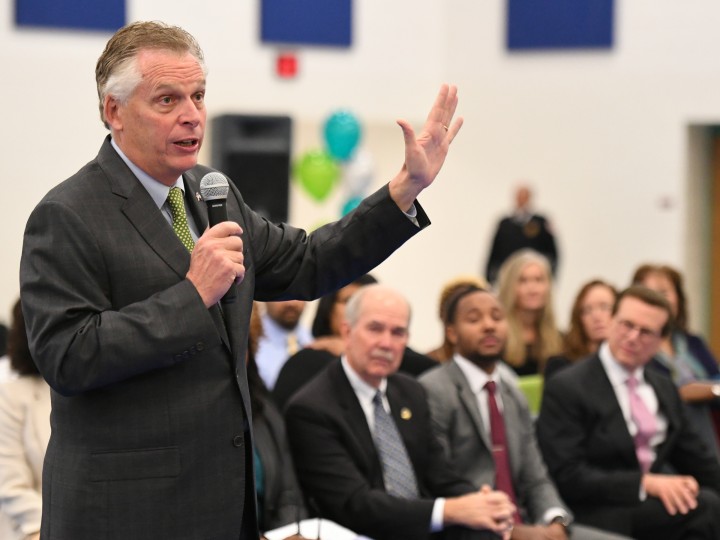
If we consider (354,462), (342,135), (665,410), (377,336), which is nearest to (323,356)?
(377,336)

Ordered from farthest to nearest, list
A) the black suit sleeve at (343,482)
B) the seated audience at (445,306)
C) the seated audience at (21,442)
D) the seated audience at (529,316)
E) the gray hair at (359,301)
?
the seated audience at (529,316)
the seated audience at (445,306)
the gray hair at (359,301)
the black suit sleeve at (343,482)
the seated audience at (21,442)

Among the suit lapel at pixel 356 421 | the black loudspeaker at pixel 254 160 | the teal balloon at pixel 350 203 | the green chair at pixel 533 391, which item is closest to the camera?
the suit lapel at pixel 356 421

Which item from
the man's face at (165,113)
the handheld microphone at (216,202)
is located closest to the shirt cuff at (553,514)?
the handheld microphone at (216,202)

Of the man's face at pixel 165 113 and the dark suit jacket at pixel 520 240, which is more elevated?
the man's face at pixel 165 113

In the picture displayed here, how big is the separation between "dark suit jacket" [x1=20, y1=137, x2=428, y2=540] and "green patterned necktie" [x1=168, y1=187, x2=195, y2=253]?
0.05 metres

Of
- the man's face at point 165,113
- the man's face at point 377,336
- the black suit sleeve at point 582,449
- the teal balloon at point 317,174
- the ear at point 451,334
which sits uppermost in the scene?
the man's face at point 165,113

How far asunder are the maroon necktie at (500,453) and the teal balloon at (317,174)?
17.1 feet

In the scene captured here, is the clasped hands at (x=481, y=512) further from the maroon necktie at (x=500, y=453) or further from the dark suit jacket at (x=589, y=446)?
the dark suit jacket at (x=589, y=446)

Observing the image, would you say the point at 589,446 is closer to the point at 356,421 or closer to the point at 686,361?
the point at 356,421

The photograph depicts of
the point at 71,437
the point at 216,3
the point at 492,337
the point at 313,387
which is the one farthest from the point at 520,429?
the point at 216,3

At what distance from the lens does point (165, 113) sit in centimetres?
188

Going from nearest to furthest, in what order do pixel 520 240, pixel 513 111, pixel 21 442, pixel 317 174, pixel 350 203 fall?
1. pixel 21 442
2. pixel 350 203
3. pixel 317 174
4. pixel 520 240
5. pixel 513 111

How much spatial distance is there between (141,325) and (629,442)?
8.95ft

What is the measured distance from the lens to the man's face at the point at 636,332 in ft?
14.0
